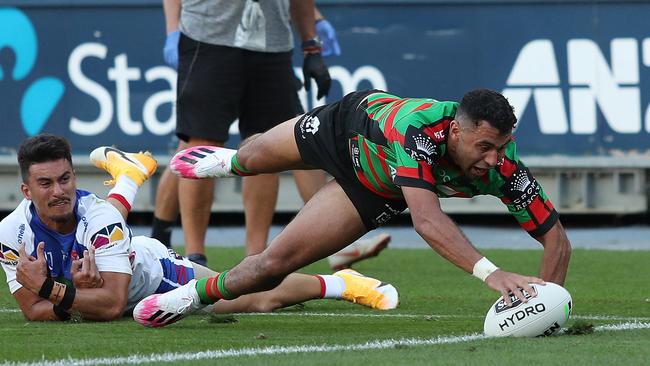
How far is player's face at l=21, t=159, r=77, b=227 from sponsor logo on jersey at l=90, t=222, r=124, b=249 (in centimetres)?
Result: 14

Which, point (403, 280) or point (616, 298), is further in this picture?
point (403, 280)

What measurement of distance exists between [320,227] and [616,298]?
7.50 ft

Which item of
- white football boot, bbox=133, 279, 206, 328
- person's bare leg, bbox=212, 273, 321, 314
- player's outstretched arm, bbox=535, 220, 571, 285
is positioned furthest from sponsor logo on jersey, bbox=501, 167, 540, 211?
white football boot, bbox=133, 279, 206, 328

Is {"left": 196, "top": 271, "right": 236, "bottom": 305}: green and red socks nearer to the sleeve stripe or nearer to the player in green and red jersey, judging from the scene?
the player in green and red jersey

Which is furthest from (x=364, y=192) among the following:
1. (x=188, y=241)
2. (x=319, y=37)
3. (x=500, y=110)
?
(x=319, y=37)

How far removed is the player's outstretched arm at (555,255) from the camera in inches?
249

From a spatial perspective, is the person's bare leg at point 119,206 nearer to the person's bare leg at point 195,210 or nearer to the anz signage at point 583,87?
the person's bare leg at point 195,210

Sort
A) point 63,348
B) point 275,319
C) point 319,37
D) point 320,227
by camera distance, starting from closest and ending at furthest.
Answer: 1. point 63,348
2. point 320,227
3. point 275,319
4. point 319,37

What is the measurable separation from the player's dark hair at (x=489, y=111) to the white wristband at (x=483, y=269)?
21.0 inches

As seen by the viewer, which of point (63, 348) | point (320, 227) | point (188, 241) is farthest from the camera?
point (188, 241)

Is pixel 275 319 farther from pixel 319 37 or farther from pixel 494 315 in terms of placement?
pixel 319 37

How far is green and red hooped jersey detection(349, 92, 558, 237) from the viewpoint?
580 cm

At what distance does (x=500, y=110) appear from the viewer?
226 inches

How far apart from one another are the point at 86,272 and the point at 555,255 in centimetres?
203
